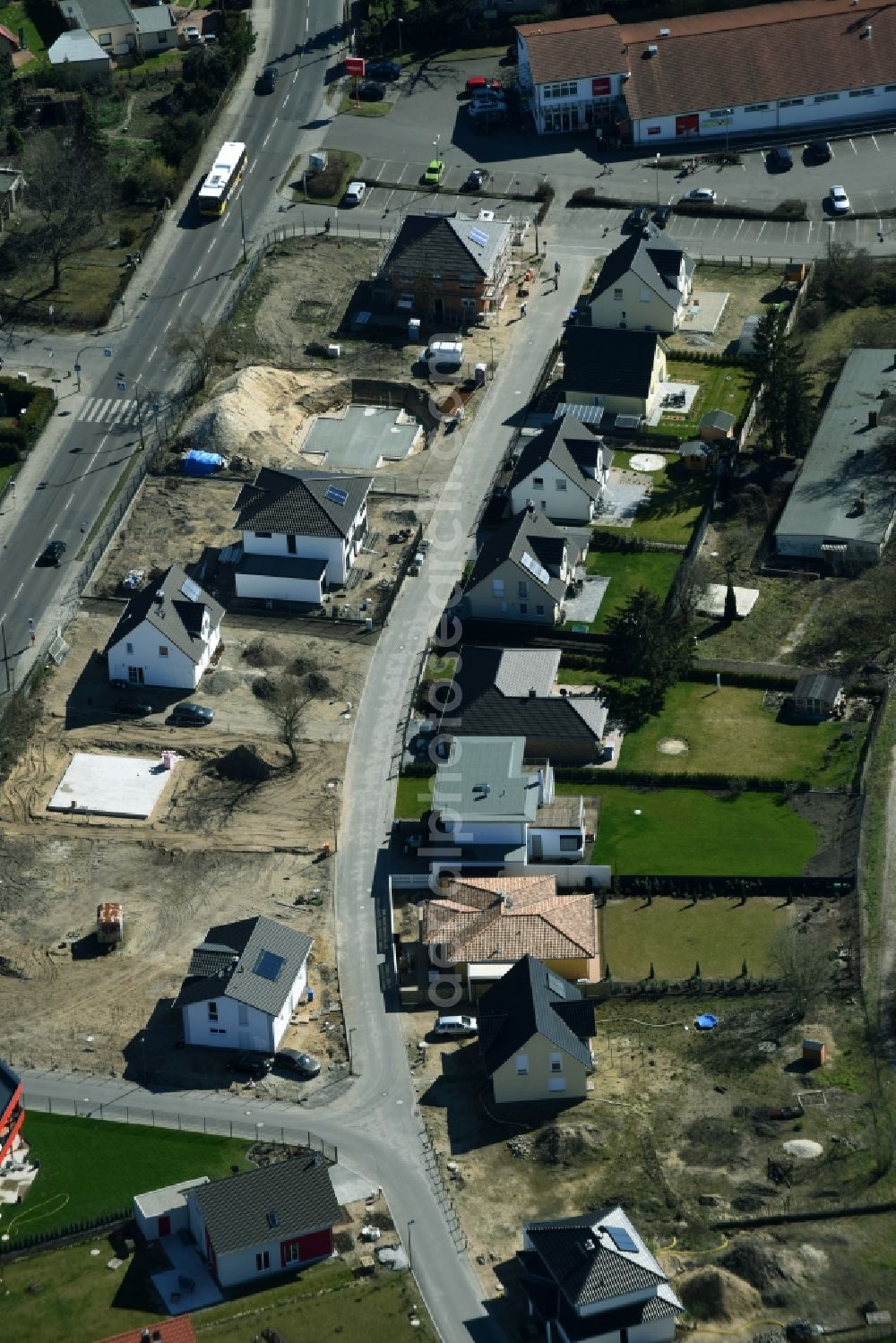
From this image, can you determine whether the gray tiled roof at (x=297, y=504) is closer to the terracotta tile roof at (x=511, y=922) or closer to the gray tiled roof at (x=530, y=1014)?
the terracotta tile roof at (x=511, y=922)

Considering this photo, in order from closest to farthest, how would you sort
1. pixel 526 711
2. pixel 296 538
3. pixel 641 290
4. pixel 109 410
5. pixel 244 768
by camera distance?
pixel 244 768 → pixel 526 711 → pixel 296 538 → pixel 109 410 → pixel 641 290

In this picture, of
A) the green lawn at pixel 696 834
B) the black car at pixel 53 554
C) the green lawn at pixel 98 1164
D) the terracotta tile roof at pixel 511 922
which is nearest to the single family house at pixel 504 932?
the terracotta tile roof at pixel 511 922

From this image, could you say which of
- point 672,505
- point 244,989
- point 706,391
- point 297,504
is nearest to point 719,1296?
point 244,989

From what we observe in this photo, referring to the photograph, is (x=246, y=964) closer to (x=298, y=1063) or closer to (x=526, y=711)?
(x=298, y=1063)

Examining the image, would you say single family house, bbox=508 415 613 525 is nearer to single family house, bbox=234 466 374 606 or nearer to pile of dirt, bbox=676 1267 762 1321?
single family house, bbox=234 466 374 606

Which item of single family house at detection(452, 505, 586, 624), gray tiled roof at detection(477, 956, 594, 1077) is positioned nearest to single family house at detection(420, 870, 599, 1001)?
gray tiled roof at detection(477, 956, 594, 1077)

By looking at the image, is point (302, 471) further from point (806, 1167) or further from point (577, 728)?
point (806, 1167)
